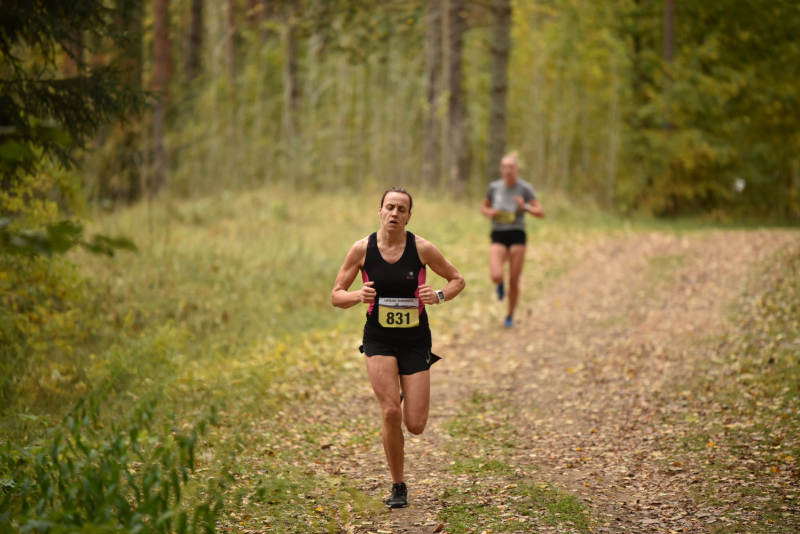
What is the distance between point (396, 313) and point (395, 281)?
216mm

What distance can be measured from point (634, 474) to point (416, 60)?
29.7m

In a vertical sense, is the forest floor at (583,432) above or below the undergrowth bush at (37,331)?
below

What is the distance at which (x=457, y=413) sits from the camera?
292 inches

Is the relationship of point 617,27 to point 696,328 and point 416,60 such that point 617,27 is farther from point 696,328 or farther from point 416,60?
point 696,328

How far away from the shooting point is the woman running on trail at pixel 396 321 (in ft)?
15.9

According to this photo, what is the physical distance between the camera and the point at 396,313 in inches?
192

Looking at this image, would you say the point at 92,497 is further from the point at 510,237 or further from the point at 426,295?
the point at 510,237

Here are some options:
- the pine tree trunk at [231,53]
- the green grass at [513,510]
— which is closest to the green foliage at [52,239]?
Answer: the green grass at [513,510]

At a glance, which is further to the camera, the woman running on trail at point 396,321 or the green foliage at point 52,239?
the woman running on trail at point 396,321

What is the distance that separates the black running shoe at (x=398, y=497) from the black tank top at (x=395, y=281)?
38.6 inches

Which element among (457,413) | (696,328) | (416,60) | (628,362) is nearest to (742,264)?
(696,328)

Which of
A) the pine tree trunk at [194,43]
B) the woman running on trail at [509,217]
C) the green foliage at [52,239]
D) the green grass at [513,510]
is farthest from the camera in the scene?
the pine tree trunk at [194,43]

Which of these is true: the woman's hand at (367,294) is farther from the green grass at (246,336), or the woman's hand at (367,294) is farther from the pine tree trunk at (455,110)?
the pine tree trunk at (455,110)

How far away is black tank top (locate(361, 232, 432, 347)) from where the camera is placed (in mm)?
4895
